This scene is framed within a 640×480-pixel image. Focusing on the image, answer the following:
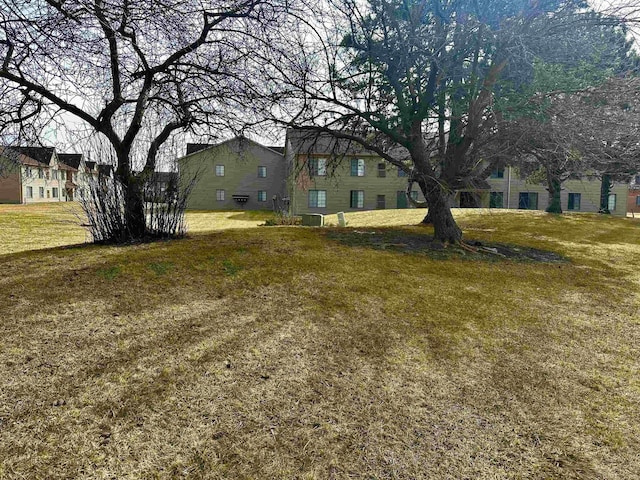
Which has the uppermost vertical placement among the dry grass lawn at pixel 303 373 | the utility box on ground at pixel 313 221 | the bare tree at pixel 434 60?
the bare tree at pixel 434 60

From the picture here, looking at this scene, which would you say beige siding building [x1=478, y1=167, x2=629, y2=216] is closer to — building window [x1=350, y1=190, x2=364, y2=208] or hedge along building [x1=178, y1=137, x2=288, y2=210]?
building window [x1=350, y1=190, x2=364, y2=208]

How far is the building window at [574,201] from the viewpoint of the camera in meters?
29.1

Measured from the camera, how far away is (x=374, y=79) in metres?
7.75

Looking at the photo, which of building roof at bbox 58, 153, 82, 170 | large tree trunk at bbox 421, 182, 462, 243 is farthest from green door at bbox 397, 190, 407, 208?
building roof at bbox 58, 153, 82, 170

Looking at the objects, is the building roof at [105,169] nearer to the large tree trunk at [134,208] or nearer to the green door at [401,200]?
the large tree trunk at [134,208]

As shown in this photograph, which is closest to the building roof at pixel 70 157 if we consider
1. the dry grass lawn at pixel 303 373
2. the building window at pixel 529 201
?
the dry grass lawn at pixel 303 373

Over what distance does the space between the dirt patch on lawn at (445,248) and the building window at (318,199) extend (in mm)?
18234

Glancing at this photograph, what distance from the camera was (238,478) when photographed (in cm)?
205

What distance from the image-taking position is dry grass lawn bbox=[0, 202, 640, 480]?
2.22 metres

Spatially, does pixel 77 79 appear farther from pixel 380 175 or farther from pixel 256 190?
A: pixel 256 190

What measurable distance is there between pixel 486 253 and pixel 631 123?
4429 millimetres

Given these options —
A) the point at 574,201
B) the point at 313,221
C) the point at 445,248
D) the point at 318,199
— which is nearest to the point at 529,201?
the point at 574,201

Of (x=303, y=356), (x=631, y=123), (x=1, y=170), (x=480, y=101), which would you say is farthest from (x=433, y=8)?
(x=1, y=170)

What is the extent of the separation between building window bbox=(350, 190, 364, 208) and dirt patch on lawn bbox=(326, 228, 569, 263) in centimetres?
1897
